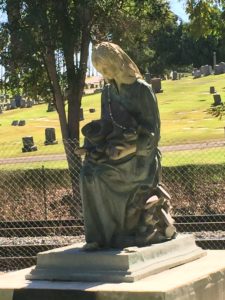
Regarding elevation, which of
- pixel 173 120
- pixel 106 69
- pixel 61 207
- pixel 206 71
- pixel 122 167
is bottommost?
pixel 173 120

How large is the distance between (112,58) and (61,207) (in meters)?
9.13

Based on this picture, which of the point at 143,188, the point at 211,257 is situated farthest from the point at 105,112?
the point at 211,257

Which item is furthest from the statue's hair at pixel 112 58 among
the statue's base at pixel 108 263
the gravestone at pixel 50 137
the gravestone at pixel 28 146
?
the gravestone at pixel 50 137

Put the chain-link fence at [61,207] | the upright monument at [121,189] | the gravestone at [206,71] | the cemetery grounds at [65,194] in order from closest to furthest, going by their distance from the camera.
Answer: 1. the upright monument at [121,189]
2. the chain-link fence at [61,207]
3. the cemetery grounds at [65,194]
4. the gravestone at [206,71]

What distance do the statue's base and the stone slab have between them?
0.06 m

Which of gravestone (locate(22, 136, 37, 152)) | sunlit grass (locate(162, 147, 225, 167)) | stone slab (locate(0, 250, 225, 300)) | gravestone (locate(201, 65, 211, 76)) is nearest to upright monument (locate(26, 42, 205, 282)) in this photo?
stone slab (locate(0, 250, 225, 300))

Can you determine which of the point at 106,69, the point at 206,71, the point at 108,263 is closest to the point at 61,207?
the point at 106,69

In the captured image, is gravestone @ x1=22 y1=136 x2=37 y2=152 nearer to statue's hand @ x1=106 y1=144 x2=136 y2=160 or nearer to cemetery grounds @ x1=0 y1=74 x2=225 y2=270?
cemetery grounds @ x1=0 y1=74 x2=225 y2=270

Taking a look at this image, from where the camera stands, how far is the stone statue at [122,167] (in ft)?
20.7

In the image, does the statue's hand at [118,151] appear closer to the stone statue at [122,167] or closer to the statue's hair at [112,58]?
the stone statue at [122,167]

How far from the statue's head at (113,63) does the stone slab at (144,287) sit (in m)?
1.66

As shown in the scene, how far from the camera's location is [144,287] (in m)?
5.61

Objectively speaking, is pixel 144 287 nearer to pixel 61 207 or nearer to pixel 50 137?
pixel 61 207

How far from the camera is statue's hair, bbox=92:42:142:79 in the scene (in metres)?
6.39
